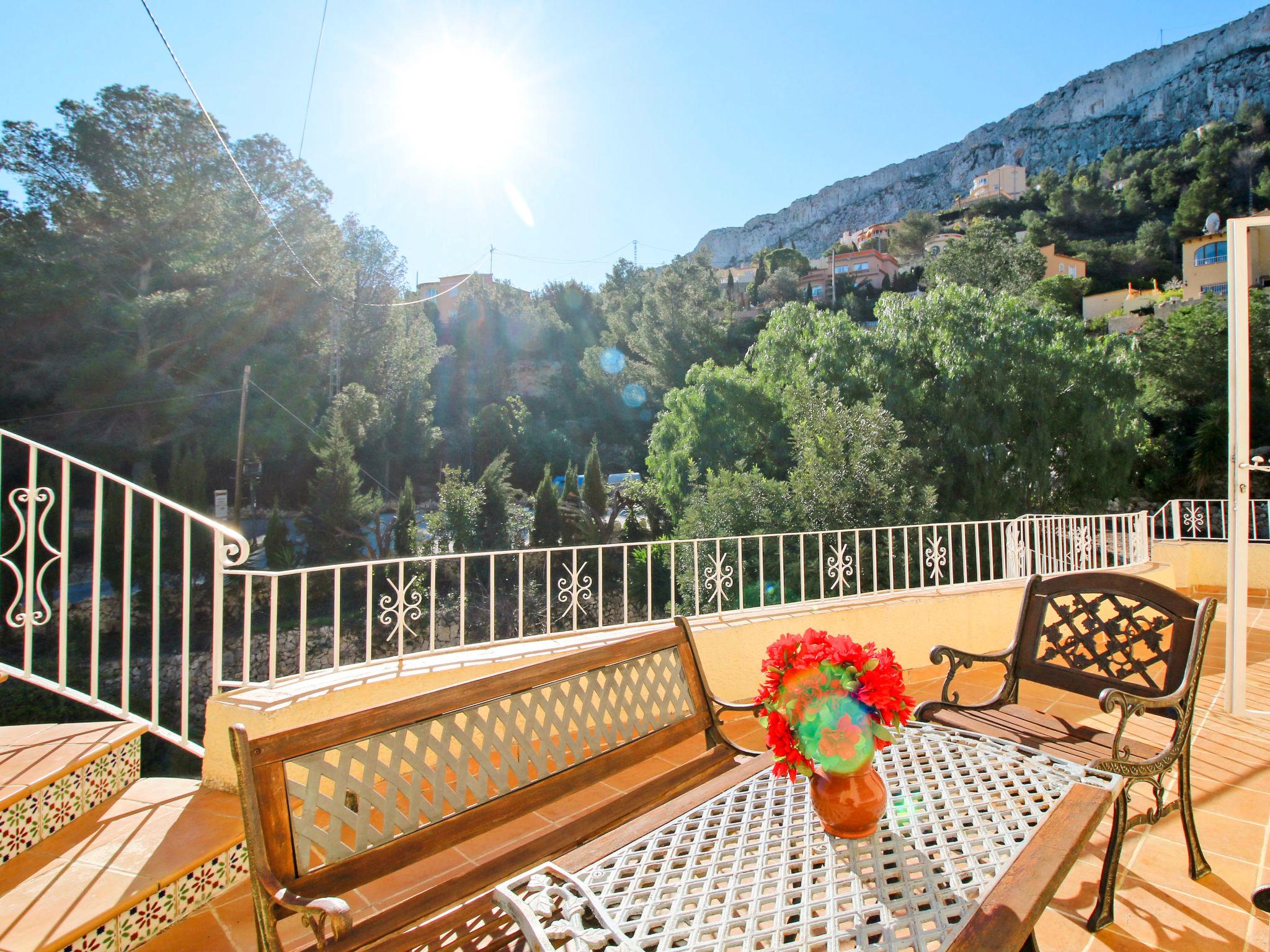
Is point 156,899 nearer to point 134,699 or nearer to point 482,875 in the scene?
point 482,875

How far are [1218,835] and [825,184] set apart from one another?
284 feet

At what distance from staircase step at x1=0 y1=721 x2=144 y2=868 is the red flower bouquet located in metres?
1.81

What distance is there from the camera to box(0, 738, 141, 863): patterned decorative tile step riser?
1583mm

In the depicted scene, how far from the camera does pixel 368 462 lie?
22.1m

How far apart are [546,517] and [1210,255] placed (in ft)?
86.6

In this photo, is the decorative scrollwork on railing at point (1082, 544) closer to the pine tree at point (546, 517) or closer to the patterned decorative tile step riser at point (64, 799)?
the patterned decorative tile step riser at point (64, 799)

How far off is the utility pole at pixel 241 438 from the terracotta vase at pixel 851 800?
16982 millimetres

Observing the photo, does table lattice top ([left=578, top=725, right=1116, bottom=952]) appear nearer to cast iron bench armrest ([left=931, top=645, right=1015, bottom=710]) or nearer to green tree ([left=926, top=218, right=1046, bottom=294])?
cast iron bench armrest ([left=931, top=645, right=1015, bottom=710])

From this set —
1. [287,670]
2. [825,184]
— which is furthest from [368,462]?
[825,184]

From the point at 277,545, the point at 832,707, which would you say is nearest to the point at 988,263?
the point at 277,545

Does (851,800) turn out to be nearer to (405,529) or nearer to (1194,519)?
(1194,519)

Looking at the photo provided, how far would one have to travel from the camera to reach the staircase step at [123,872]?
1355mm

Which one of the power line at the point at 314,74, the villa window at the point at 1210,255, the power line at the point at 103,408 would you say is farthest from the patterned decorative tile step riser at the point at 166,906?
the villa window at the point at 1210,255

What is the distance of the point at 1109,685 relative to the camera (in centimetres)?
202
